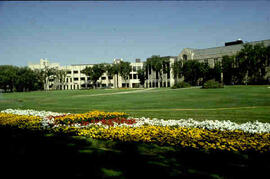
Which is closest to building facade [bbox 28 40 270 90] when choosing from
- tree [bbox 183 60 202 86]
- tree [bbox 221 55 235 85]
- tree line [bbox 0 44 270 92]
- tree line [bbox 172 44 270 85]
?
tree line [bbox 0 44 270 92]

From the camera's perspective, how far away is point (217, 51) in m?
76.6

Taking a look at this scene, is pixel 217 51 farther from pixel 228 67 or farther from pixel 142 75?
pixel 142 75

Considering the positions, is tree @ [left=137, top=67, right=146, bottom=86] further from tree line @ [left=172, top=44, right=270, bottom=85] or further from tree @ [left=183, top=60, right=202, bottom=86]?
tree @ [left=183, top=60, right=202, bottom=86]

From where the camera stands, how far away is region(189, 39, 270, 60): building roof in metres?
71.7

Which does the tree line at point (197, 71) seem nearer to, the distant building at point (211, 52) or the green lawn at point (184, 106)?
the distant building at point (211, 52)

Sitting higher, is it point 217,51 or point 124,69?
point 217,51

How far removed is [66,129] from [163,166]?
615 centimetres

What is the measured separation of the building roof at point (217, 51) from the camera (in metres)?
71.7

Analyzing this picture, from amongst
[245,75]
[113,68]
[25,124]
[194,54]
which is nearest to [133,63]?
[113,68]

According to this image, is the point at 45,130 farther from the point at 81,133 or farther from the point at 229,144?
the point at 229,144

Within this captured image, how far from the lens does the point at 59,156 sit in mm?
6535

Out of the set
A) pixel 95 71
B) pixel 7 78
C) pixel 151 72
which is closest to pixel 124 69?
pixel 151 72

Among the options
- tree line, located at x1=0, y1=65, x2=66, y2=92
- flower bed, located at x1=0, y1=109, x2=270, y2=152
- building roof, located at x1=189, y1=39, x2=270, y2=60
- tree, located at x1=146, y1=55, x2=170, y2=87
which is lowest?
flower bed, located at x1=0, y1=109, x2=270, y2=152

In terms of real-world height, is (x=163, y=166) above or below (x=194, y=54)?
below
